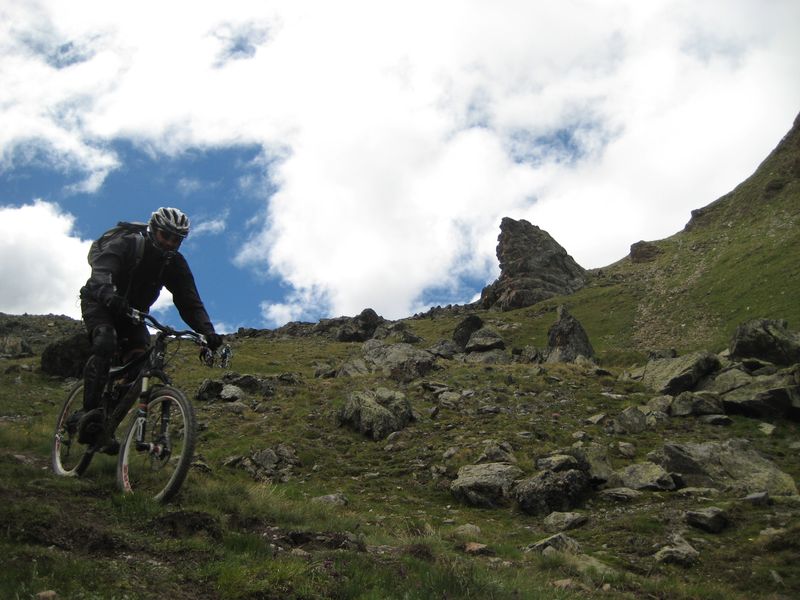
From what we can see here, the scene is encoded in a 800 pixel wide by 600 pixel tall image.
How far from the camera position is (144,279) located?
9328mm

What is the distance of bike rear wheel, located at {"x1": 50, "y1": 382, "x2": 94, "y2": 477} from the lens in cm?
910

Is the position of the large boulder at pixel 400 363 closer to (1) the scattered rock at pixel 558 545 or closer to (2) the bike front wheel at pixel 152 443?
(1) the scattered rock at pixel 558 545

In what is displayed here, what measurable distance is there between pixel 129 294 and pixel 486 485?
429 inches

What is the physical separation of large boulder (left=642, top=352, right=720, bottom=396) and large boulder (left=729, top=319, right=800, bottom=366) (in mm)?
4467

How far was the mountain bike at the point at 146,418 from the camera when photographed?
8.24 metres

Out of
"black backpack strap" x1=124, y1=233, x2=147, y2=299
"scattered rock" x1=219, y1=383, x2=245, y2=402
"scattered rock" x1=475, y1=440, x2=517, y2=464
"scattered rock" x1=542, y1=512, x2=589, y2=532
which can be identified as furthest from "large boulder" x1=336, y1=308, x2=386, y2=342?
"black backpack strap" x1=124, y1=233, x2=147, y2=299

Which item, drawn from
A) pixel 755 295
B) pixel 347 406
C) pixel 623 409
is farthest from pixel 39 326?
pixel 755 295

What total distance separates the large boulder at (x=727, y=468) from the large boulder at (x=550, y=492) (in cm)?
316

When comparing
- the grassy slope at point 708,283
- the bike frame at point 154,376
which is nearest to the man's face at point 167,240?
the bike frame at point 154,376

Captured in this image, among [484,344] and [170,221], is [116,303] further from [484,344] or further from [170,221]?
[484,344]

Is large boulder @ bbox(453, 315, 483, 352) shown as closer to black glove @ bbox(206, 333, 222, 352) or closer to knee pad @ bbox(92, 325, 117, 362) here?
black glove @ bbox(206, 333, 222, 352)

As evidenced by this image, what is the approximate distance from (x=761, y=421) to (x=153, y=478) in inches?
900

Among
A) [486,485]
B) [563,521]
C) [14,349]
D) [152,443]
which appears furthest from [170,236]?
[14,349]

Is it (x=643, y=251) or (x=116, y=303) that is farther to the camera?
(x=643, y=251)
